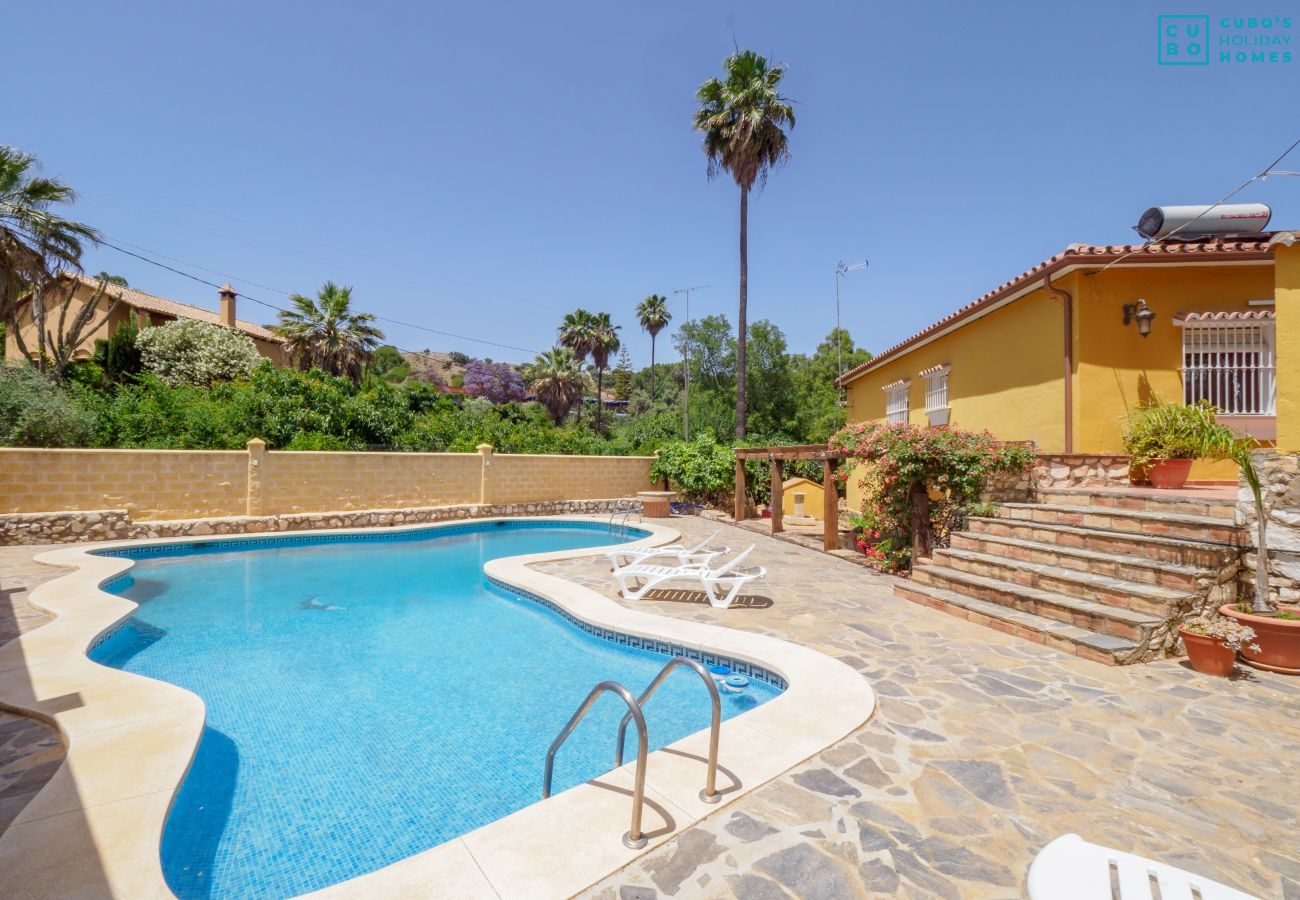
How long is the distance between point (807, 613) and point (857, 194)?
14121 millimetres

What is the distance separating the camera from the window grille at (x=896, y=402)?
587 inches

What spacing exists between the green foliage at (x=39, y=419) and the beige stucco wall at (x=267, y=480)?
2.39 m

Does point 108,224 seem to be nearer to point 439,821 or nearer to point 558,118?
point 558,118

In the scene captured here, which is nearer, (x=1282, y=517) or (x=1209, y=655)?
(x=1209, y=655)

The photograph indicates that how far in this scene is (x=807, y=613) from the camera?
22.6 ft

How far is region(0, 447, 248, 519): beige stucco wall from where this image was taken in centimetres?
1117

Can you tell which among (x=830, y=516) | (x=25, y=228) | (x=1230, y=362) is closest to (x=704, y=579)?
(x=830, y=516)

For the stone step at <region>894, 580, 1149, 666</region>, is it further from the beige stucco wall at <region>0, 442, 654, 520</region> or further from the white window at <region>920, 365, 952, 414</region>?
the beige stucco wall at <region>0, 442, 654, 520</region>

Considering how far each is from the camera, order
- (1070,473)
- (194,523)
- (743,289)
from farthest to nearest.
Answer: (743,289)
(194,523)
(1070,473)

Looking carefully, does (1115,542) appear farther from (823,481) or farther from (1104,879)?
(823,481)

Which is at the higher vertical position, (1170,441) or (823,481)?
(1170,441)

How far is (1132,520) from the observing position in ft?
21.2

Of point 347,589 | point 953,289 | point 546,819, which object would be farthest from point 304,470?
point 953,289

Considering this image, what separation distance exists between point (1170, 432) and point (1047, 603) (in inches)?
167
